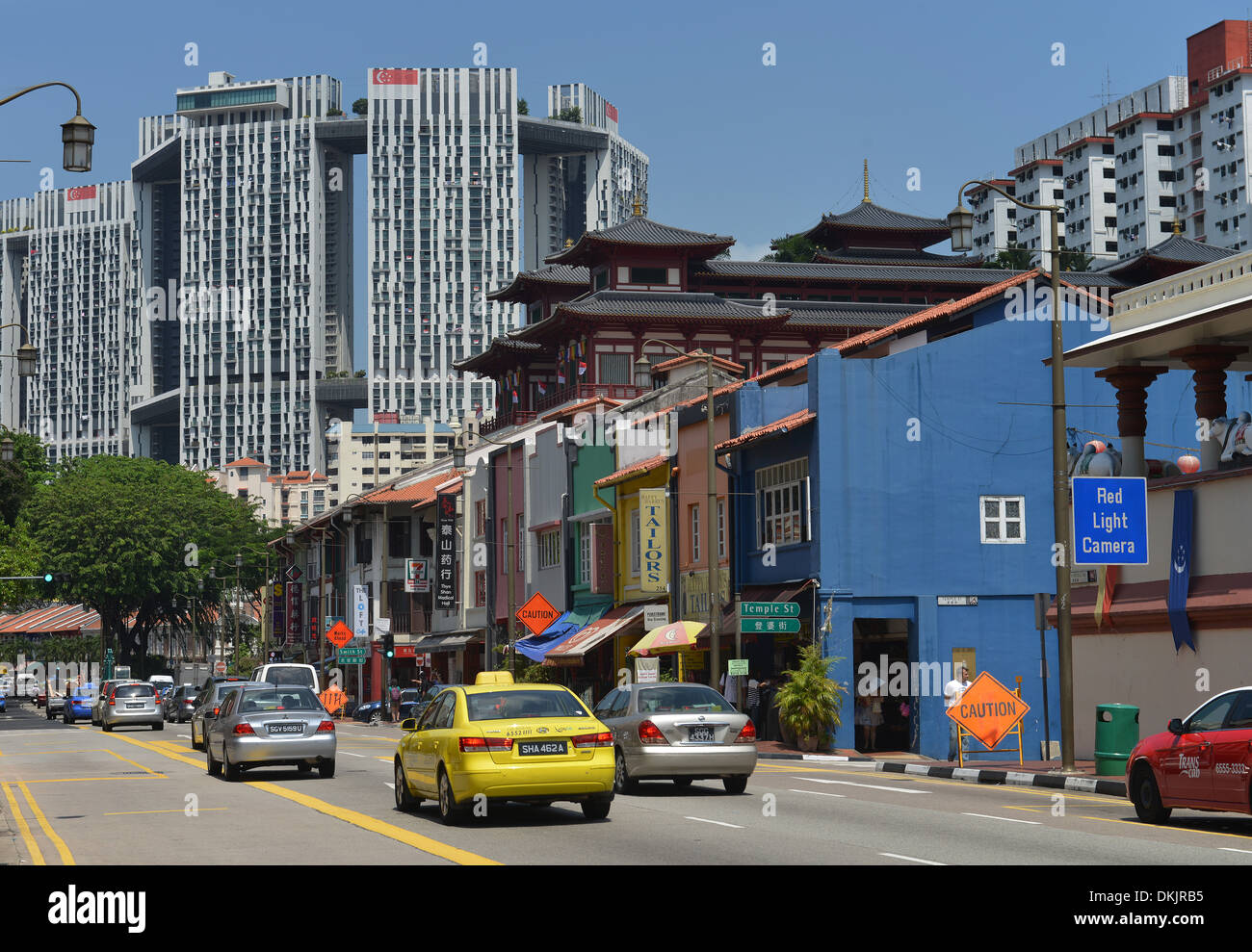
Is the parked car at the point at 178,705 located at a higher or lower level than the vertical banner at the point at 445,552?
lower

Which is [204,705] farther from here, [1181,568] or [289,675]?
[1181,568]

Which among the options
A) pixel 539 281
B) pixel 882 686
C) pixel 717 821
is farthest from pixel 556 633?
pixel 539 281

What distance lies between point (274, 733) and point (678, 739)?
23.4ft

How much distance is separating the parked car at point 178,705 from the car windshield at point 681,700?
39955mm

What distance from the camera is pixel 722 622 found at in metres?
39.9

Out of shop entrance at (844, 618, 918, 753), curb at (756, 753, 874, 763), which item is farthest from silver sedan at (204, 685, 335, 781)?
shop entrance at (844, 618, 918, 753)

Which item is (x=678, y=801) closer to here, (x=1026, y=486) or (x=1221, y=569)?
(x=1221, y=569)

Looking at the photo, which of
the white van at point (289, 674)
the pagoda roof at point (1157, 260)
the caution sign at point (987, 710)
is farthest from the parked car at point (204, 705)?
the pagoda roof at point (1157, 260)

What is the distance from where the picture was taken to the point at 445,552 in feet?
Result: 220

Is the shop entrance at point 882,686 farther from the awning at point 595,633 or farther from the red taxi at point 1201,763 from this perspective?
the red taxi at point 1201,763

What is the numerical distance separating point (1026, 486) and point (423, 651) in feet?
116

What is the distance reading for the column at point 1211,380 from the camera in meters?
30.8

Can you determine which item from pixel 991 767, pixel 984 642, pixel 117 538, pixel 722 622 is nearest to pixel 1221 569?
pixel 991 767

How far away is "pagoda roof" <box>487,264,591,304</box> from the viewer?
3413 inches
